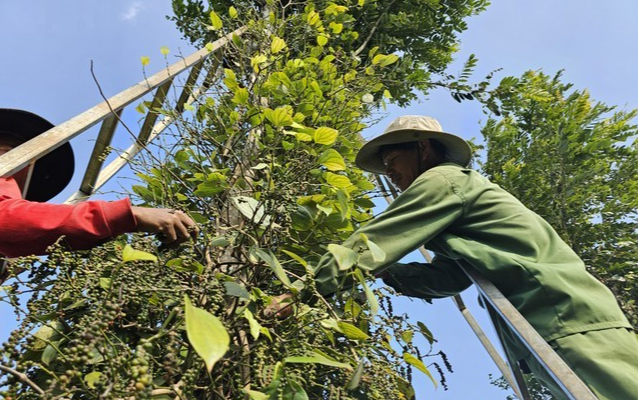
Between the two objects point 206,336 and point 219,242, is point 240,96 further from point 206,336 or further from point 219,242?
point 206,336

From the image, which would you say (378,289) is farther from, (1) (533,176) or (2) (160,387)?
(1) (533,176)

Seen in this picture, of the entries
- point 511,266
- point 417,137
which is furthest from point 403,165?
point 511,266

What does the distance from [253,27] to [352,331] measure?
163 centimetres

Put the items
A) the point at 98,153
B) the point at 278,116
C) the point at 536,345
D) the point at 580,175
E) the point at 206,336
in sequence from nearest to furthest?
the point at 206,336, the point at 536,345, the point at 278,116, the point at 98,153, the point at 580,175

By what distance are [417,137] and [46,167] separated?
1.15m

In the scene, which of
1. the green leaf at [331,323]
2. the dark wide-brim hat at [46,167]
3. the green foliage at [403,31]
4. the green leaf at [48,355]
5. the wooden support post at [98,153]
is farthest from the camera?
the green foliage at [403,31]

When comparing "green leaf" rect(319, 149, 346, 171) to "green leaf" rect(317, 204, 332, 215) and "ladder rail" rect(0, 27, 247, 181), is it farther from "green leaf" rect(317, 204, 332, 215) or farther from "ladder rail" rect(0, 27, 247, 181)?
"ladder rail" rect(0, 27, 247, 181)

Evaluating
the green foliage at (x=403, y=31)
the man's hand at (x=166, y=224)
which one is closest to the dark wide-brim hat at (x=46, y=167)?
the man's hand at (x=166, y=224)

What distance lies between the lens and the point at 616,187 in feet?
19.8

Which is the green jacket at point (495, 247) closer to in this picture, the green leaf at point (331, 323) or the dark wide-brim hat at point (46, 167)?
the green leaf at point (331, 323)

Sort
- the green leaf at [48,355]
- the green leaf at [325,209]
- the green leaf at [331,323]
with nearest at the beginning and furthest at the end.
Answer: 1. the green leaf at [48,355]
2. the green leaf at [331,323]
3. the green leaf at [325,209]

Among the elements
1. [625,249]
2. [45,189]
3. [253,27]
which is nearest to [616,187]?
[625,249]

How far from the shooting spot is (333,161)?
1465 millimetres

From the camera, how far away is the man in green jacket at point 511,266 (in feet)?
3.67
